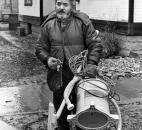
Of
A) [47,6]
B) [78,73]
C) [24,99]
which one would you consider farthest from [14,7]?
[78,73]

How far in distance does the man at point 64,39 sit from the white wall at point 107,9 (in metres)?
7.30

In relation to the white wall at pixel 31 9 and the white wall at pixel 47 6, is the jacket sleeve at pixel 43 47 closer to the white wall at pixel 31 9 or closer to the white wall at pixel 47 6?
the white wall at pixel 47 6

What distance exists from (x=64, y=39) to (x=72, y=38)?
9cm

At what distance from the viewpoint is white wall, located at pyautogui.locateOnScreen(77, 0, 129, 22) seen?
11395 mm

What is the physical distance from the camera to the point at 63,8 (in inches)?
159

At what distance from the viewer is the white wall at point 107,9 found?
11.4 metres

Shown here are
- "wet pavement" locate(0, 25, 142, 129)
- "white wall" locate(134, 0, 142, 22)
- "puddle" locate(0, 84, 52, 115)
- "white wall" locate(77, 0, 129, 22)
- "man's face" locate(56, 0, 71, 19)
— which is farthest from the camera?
"white wall" locate(77, 0, 129, 22)

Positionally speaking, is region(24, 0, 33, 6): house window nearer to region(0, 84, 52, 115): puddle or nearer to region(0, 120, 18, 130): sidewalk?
region(0, 84, 52, 115): puddle

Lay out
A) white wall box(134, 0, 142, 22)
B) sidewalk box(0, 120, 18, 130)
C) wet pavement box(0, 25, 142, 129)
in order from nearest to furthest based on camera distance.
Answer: sidewalk box(0, 120, 18, 130) < wet pavement box(0, 25, 142, 129) < white wall box(134, 0, 142, 22)

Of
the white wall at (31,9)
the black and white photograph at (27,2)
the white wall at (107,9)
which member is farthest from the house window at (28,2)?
the white wall at (107,9)

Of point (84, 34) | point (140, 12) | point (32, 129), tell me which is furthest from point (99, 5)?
point (84, 34)

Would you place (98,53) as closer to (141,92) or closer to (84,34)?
(84,34)

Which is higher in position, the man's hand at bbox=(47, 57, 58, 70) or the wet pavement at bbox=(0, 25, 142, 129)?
the man's hand at bbox=(47, 57, 58, 70)

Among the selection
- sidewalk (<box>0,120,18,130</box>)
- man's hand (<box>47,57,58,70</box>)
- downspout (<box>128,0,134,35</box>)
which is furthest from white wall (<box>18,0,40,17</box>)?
man's hand (<box>47,57,58,70</box>)
